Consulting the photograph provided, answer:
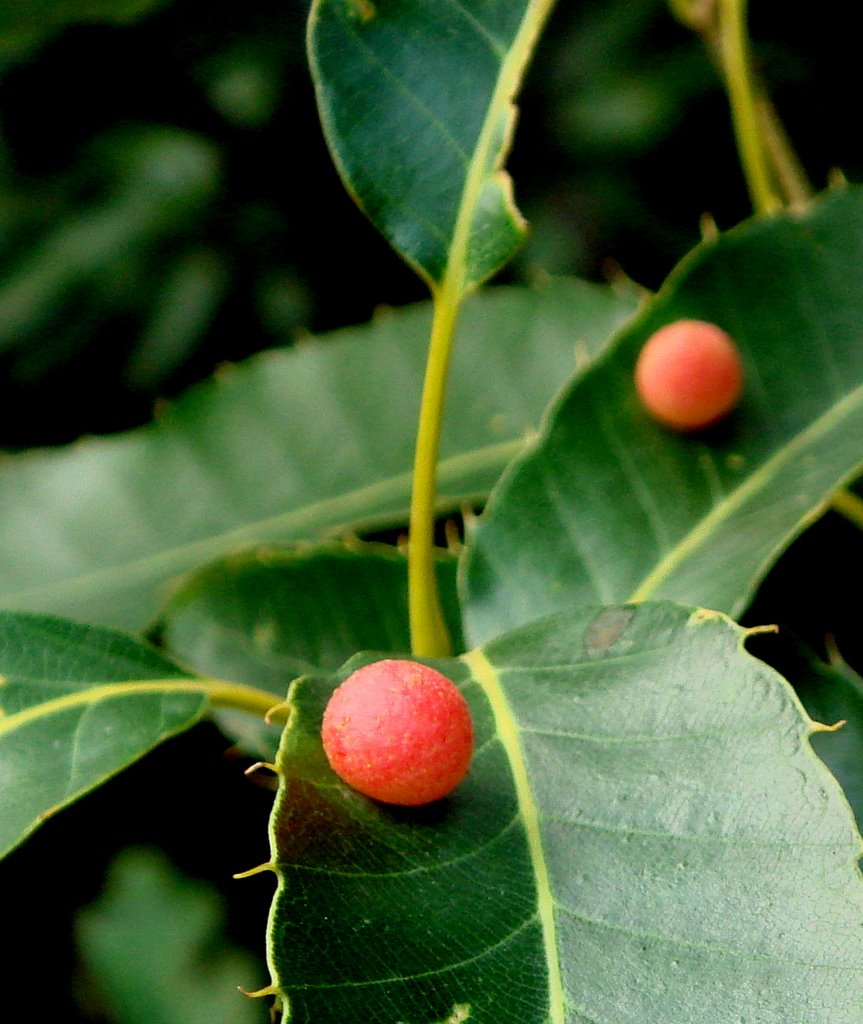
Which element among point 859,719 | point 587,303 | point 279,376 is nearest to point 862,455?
point 859,719

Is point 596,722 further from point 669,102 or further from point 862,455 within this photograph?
point 669,102

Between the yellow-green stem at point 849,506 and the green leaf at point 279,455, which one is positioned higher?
the yellow-green stem at point 849,506

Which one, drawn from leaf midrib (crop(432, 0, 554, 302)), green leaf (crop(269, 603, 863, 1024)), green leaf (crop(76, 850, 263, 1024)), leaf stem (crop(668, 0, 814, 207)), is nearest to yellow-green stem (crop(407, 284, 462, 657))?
leaf midrib (crop(432, 0, 554, 302))

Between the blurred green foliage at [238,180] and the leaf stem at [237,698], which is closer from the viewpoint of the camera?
the leaf stem at [237,698]

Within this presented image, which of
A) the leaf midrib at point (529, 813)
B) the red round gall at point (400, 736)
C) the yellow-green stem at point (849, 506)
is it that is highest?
the red round gall at point (400, 736)

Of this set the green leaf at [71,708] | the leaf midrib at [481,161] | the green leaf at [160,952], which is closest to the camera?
the green leaf at [71,708]

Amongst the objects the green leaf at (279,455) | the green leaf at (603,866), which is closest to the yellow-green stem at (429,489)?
the green leaf at (603,866)

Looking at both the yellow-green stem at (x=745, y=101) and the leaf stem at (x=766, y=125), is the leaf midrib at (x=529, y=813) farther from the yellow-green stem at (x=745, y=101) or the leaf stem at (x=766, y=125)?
the leaf stem at (x=766, y=125)

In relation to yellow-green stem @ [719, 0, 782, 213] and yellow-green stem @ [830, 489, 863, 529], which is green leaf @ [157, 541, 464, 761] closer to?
yellow-green stem @ [830, 489, 863, 529]
